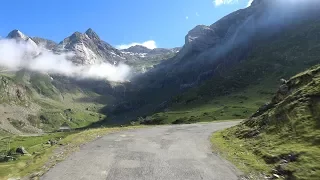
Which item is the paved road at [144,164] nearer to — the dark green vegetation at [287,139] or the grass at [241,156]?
the grass at [241,156]

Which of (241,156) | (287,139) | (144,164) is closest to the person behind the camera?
(144,164)

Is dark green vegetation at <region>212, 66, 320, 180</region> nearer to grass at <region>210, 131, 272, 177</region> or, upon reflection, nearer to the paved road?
grass at <region>210, 131, 272, 177</region>

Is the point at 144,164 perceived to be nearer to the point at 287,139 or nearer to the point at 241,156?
the point at 241,156

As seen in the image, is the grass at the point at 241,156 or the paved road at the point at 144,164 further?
the grass at the point at 241,156

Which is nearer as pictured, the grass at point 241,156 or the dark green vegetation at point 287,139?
the dark green vegetation at point 287,139

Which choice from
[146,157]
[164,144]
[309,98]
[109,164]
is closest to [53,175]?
[109,164]

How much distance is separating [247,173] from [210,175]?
2.74 m

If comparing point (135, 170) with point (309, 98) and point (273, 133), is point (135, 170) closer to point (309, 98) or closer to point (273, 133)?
point (273, 133)

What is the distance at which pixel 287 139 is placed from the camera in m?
30.3

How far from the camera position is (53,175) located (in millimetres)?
24234

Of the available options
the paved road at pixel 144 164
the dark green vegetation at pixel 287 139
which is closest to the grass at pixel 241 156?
the dark green vegetation at pixel 287 139

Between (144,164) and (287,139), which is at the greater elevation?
(287,139)

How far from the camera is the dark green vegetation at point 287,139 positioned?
23453 mm

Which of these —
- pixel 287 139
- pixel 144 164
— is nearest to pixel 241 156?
pixel 287 139
